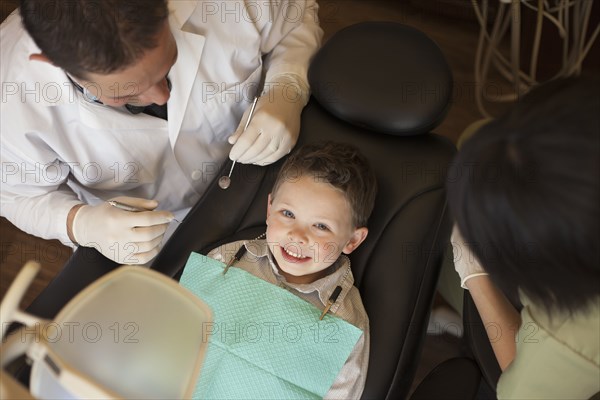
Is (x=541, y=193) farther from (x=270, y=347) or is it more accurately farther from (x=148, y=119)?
(x=148, y=119)

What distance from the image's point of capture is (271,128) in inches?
54.7

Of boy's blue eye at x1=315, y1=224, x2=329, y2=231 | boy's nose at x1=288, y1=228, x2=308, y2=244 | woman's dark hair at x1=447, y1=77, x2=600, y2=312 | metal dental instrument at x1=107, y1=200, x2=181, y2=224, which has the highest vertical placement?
woman's dark hair at x1=447, y1=77, x2=600, y2=312

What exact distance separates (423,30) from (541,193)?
1.81 meters

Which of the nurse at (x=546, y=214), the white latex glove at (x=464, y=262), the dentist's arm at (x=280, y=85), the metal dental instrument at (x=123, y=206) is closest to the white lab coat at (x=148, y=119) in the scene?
the dentist's arm at (x=280, y=85)

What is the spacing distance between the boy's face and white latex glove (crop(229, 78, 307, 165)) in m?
0.10

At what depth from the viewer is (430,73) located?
135cm

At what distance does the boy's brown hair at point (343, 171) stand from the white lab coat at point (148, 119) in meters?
0.23

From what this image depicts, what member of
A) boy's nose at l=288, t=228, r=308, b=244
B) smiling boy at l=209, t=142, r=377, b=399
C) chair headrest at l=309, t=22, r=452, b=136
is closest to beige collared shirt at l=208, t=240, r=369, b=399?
smiling boy at l=209, t=142, r=377, b=399

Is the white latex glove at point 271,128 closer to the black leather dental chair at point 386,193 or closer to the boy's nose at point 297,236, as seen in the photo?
the black leather dental chair at point 386,193

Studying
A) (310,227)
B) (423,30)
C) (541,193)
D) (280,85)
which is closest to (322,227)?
(310,227)

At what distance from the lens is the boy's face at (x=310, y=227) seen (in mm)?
1365

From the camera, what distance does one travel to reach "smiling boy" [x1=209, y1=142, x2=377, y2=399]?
135cm

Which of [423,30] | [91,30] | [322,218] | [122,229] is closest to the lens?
[91,30]

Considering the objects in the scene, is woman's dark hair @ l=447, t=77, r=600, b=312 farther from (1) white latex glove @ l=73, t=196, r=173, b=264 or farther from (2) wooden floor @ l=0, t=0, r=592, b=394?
(2) wooden floor @ l=0, t=0, r=592, b=394
